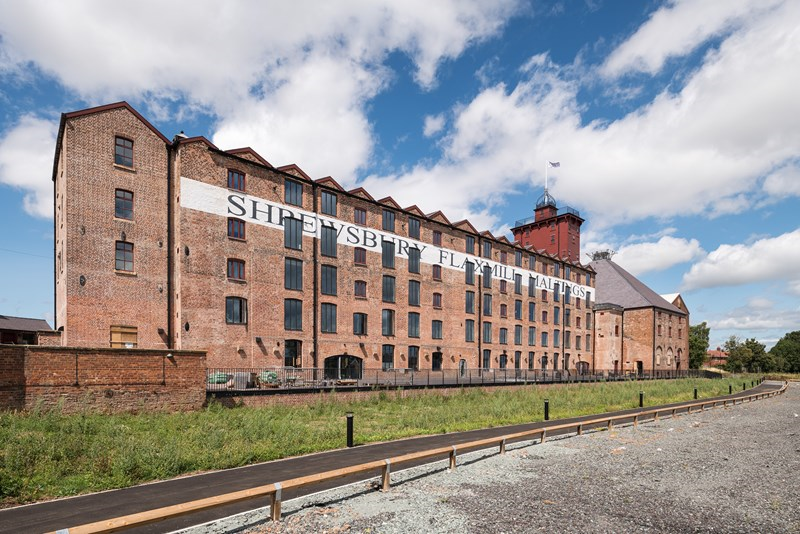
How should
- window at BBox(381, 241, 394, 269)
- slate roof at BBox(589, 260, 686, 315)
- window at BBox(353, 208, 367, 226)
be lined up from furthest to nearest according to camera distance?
1. slate roof at BBox(589, 260, 686, 315)
2. window at BBox(381, 241, 394, 269)
3. window at BBox(353, 208, 367, 226)

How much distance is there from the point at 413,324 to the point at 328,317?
25.5 ft

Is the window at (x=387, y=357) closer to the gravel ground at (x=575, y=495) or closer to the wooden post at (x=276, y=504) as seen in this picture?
the gravel ground at (x=575, y=495)

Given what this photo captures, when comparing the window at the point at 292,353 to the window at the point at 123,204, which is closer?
the window at the point at 123,204

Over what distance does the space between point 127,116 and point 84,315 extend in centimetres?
1001

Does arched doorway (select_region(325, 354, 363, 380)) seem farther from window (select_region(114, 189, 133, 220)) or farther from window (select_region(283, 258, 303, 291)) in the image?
window (select_region(114, 189, 133, 220))

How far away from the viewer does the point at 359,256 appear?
3331cm

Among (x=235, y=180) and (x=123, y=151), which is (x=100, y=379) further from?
(x=235, y=180)

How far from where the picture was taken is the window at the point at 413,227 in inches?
1459

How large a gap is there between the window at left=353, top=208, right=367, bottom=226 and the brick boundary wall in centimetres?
1687

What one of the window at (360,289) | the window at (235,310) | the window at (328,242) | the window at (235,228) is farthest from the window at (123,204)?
the window at (360,289)

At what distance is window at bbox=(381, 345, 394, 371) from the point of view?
33656mm

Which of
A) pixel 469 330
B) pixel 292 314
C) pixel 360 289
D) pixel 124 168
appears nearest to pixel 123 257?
pixel 124 168

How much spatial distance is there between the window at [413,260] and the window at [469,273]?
18.6 feet

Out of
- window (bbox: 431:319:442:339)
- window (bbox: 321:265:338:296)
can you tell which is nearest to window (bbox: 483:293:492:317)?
window (bbox: 431:319:442:339)
